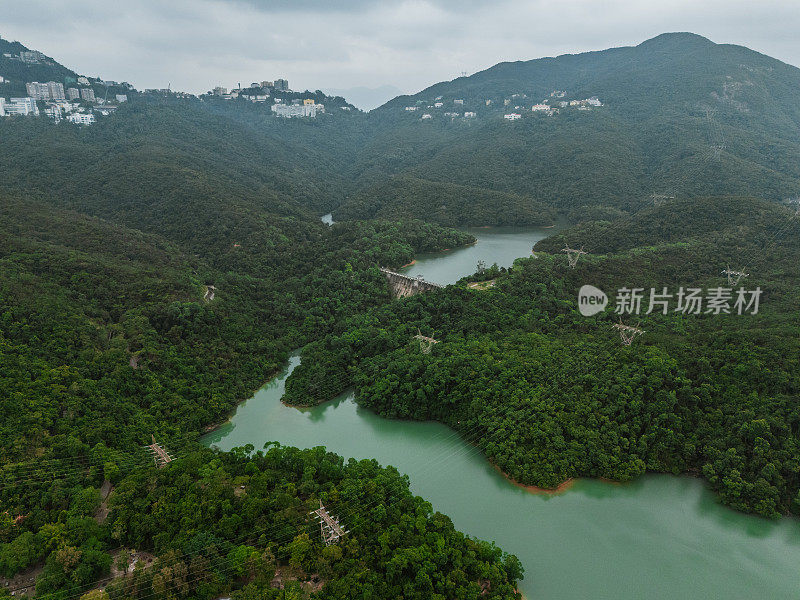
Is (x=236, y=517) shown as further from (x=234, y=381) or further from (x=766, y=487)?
(x=766, y=487)

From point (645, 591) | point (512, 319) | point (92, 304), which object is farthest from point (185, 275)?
point (645, 591)

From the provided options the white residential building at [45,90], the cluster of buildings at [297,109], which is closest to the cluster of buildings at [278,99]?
the cluster of buildings at [297,109]

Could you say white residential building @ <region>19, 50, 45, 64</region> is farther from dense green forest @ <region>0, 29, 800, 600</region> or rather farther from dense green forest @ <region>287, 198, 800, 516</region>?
dense green forest @ <region>287, 198, 800, 516</region>

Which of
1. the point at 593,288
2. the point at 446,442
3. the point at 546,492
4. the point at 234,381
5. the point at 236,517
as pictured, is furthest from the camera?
the point at 593,288

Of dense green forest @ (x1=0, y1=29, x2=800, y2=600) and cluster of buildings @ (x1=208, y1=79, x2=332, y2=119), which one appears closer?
dense green forest @ (x1=0, y1=29, x2=800, y2=600)

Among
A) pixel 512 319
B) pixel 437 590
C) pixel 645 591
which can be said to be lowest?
pixel 645 591

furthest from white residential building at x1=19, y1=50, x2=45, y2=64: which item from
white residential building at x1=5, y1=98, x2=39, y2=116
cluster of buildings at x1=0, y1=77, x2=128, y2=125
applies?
white residential building at x1=5, y1=98, x2=39, y2=116

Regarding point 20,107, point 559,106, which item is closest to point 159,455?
point 20,107
